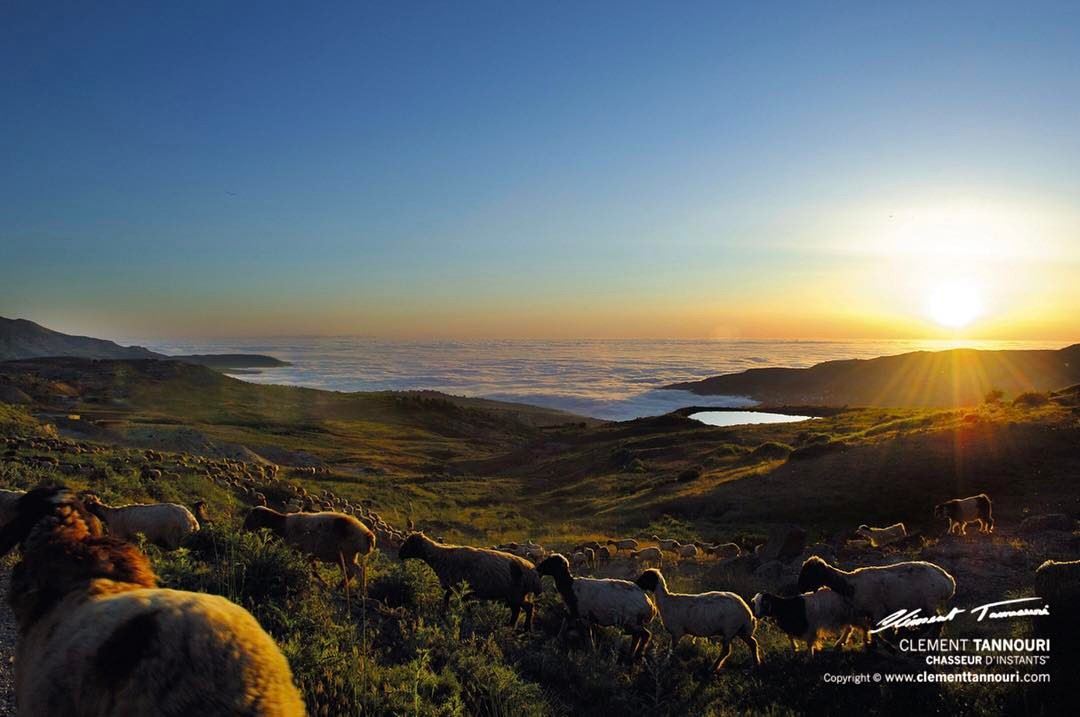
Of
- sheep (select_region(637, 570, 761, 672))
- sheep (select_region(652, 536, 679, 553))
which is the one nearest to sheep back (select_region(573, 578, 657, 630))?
sheep (select_region(637, 570, 761, 672))

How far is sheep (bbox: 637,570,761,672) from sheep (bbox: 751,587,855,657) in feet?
1.37

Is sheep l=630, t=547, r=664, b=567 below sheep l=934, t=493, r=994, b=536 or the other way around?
below

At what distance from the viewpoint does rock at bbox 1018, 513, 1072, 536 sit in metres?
15.1

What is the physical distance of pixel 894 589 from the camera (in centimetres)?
818

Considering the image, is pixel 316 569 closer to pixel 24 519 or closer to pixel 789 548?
pixel 24 519

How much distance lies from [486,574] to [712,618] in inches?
140

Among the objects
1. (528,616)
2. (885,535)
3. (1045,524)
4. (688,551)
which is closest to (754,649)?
(528,616)

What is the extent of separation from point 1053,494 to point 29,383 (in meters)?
84.0

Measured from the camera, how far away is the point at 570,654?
7824 millimetres

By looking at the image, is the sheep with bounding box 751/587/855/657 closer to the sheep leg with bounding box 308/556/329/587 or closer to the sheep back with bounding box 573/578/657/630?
the sheep back with bounding box 573/578/657/630

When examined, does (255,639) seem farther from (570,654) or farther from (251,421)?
(251,421)

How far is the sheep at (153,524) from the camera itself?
35.2ft

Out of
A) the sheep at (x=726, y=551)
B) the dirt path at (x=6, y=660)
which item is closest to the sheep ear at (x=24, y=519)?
the dirt path at (x=6, y=660)

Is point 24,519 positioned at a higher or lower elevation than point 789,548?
higher
